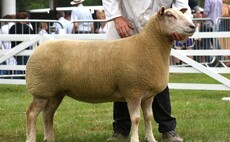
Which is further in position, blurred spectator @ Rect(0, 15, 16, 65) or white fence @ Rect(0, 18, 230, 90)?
blurred spectator @ Rect(0, 15, 16, 65)

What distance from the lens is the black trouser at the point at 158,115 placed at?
763 centimetres

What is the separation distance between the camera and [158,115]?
767 cm

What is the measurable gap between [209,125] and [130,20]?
76.1 inches

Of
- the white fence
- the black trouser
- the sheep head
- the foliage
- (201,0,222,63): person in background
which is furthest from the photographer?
the foliage

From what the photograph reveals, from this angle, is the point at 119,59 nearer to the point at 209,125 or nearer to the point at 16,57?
the point at 209,125

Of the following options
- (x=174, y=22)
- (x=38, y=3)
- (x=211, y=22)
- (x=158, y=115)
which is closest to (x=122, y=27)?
(x=174, y=22)

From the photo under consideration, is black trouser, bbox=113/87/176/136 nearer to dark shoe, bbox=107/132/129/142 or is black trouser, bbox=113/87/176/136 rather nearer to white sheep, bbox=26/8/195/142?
dark shoe, bbox=107/132/129/142

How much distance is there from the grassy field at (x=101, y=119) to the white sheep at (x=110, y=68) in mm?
746

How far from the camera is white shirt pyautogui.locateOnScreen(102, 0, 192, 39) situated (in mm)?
7332

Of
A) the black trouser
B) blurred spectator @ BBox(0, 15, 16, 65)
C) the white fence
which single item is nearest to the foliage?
blurred spectator @ BBox(0, 15, 16, 65)

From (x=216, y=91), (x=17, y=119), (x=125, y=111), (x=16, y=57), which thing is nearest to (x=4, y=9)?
(x=16, y=57)

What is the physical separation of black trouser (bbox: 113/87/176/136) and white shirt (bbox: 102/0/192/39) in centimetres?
77

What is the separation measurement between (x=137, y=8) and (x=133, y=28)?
0.71 feet

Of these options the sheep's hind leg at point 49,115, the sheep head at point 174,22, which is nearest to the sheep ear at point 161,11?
the sheep head at point 174,22
